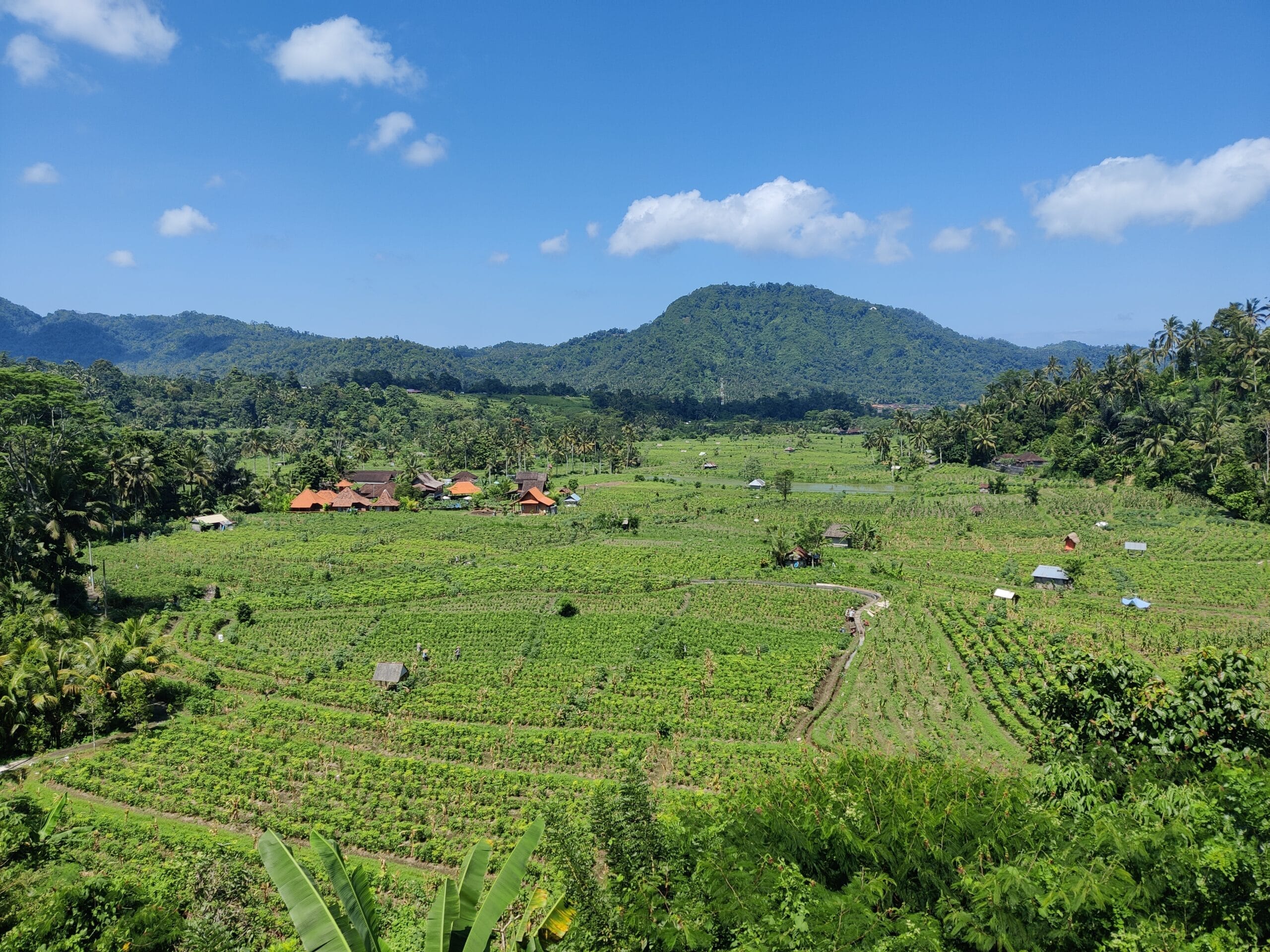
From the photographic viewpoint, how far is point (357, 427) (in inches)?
4513

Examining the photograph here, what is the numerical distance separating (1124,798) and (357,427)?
117 meters

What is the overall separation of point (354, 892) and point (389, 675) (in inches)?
738

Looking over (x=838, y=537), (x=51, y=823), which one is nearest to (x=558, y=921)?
(x=51, y=823)

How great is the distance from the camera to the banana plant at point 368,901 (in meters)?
6.62

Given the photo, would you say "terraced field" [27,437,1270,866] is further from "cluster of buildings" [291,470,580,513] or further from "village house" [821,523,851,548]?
Result: "cluster of buildings" [291,470,580,513]

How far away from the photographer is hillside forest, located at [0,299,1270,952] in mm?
8320

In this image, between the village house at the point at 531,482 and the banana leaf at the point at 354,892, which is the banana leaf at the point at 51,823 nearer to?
the banana leaf at the point at 354,892

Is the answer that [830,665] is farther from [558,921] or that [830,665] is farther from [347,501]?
[347,501]

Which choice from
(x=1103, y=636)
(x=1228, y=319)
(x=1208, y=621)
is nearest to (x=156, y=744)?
(x=1103, y=636)

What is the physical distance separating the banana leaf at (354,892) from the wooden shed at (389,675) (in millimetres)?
18172

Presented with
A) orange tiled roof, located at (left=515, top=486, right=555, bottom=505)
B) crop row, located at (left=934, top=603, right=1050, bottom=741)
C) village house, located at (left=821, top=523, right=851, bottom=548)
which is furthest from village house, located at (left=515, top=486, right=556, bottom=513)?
crop row, located at (left=934, top=603, right=1050, bottom=741)

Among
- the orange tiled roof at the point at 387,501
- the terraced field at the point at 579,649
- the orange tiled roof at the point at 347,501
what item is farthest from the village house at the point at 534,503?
the orange tiled roof at the point at 347,501

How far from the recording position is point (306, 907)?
21.9ft

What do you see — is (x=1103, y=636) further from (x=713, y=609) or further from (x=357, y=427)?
(x=357, y=427)
